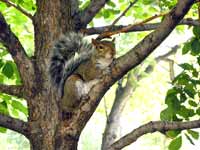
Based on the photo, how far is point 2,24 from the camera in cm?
206

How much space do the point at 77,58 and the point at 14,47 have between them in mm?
758

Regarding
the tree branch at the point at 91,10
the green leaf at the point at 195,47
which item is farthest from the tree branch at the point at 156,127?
the tree branch at the point at 91,10

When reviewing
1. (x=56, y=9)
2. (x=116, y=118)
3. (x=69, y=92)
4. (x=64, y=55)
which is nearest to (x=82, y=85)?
(x=69, y=92)

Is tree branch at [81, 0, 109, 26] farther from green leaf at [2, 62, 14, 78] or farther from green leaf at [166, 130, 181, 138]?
green leaf at [166, 130, 181, 138]

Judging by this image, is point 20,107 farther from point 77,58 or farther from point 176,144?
point 176,144

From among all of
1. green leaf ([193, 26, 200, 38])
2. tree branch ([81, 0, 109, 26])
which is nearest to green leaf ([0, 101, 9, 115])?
tree branch ([81, 0, 109, 26])

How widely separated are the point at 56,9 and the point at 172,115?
0.87m

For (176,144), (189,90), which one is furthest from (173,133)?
(189,90)

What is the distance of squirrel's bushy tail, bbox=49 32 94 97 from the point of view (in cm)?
236

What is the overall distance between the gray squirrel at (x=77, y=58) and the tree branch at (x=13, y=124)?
32cm

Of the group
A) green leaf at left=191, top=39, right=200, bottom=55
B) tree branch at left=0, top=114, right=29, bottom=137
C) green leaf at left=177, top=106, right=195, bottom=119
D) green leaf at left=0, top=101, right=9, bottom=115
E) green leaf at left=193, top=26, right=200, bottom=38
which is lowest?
tree branch at left=0, top=114, right=29, bottom=137

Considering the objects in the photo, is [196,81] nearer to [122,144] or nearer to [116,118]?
[122,144]

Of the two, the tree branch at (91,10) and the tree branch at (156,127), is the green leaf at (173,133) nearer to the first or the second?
the tree branch at (156,127)

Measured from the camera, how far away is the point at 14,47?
212 cm
